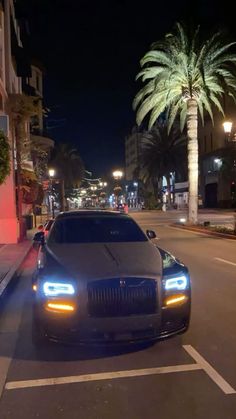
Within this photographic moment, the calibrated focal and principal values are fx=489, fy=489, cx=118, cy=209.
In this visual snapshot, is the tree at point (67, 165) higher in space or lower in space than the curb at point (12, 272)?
higher

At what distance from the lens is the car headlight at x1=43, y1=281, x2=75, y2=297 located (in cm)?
544

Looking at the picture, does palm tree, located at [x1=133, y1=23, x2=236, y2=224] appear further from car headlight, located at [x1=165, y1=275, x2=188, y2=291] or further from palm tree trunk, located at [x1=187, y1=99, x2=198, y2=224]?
car headlight, located at [x1=165, y1=275, x2=188, y2=291]

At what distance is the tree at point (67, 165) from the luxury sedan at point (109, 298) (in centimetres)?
6822

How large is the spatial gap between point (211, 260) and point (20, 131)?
13.0 m

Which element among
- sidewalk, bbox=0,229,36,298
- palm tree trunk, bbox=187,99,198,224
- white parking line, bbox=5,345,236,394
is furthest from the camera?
palm tree trunk, bbox=187,99,198,224

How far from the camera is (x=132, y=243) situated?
7012mm

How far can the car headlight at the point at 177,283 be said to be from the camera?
5680mm

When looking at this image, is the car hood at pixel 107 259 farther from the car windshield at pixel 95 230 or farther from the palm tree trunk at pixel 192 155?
the palm tree trunk at pixel 192 155

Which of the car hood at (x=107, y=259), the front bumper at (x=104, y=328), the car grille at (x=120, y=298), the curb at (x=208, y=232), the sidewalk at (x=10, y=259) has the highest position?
the car hood at (x=107, y=259)

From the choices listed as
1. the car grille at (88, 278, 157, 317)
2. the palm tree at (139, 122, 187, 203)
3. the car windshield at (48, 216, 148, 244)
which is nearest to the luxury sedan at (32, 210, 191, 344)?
the car grille at (88, 278, 157, 317)

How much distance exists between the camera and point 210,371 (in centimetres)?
516

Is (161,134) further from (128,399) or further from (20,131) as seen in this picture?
(128,399)

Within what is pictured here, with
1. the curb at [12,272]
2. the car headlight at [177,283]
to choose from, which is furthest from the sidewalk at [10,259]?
the car headlight at [177,283]

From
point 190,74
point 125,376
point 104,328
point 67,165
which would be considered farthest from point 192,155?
point 67,165
